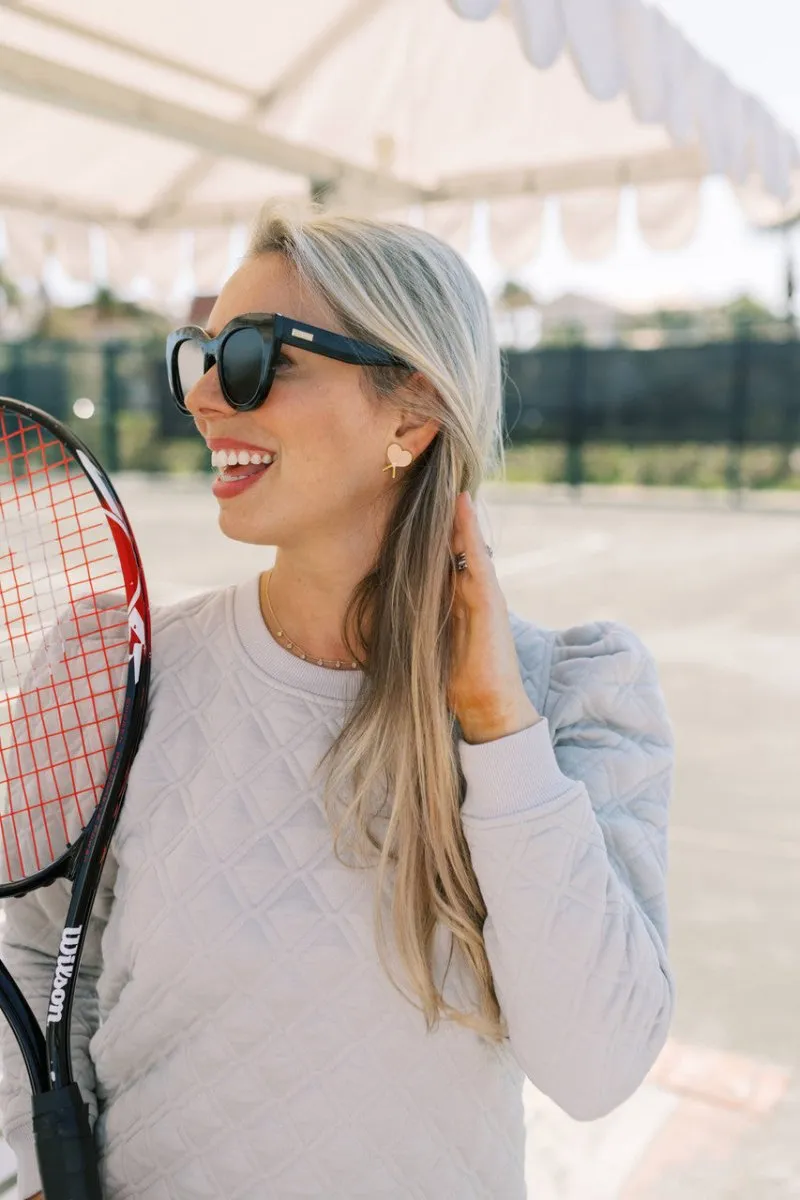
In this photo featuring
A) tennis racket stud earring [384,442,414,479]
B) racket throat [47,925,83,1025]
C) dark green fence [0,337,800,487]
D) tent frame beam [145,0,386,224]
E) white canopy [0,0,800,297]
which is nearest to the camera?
racket throat [47,925,83,1025]

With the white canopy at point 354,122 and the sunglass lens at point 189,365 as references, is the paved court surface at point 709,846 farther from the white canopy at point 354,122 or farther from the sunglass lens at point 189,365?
the white canopy at point 354,122

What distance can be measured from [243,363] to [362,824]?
0.52m

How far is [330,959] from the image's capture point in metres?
1.16

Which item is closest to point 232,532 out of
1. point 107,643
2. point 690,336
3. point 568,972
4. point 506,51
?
point 107,643

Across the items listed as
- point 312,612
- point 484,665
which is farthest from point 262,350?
point 484,665

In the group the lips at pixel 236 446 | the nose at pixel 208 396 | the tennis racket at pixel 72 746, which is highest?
the nose at pixel 208 396

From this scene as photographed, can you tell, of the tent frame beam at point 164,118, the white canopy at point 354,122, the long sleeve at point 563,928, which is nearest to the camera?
the long sleeve at point 563,928

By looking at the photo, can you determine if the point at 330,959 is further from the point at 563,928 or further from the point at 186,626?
the point at 186,626

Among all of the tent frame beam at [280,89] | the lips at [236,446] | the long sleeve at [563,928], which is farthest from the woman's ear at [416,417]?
the tent frame beam at [280,89]

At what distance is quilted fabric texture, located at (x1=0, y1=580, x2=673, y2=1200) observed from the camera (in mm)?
1107

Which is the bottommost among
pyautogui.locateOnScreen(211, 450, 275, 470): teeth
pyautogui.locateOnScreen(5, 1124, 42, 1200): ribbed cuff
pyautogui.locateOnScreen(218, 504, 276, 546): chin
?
pyautogui.locateOnScreen(5, 1124, 42, 1200): ribbed cuff

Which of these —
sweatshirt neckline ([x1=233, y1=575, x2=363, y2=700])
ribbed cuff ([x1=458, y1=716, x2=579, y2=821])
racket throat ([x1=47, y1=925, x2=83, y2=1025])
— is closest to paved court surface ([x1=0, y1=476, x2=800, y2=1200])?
sweatshirt neckline ([x1=233, y1=575, x2=363, y2=700])

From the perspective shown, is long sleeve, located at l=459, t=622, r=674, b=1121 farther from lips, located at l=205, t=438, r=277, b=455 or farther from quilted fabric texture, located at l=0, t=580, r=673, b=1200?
lips, located at l=205, t=438, r=277, b=455

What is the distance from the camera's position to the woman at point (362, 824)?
3.70ft
